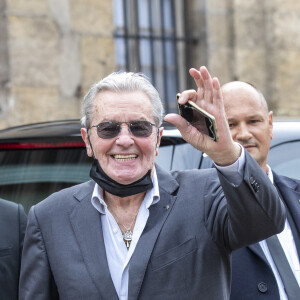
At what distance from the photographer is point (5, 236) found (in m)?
2.94

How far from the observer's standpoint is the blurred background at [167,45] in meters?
8.76

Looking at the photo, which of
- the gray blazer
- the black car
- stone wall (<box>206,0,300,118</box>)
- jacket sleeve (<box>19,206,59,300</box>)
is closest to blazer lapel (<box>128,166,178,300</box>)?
the gray blazer

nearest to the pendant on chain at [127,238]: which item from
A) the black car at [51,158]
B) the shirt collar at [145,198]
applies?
the shirt collar at [145,198]

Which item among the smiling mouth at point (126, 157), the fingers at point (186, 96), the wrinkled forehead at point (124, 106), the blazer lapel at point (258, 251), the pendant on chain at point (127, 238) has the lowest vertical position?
the blazer lapel at point (258, 251)

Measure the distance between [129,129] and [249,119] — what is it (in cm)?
97

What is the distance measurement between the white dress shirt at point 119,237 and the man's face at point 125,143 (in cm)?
12

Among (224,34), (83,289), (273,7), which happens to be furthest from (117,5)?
(83,289)

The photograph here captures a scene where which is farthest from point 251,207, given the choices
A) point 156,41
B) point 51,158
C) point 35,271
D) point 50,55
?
point 156,41

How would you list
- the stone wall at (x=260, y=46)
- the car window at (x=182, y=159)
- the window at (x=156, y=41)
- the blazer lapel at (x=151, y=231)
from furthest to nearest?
the stone wall at (x=260, y=46)
the window at (x=156, y=41)
the car window at (x=182, y=159)
the blazer lapel at (x=151, y=231)

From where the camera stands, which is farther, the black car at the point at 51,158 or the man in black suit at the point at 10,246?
the black car at the point at 51,158

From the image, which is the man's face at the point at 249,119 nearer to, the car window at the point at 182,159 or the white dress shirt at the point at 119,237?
the car window at the point at 182,159

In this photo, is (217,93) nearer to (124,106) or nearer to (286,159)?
(124,106)

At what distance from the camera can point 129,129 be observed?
2633mm

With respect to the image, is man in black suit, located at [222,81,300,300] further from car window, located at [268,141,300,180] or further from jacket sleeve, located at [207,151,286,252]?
jacket sleeve, located at [207,151,286,252]
